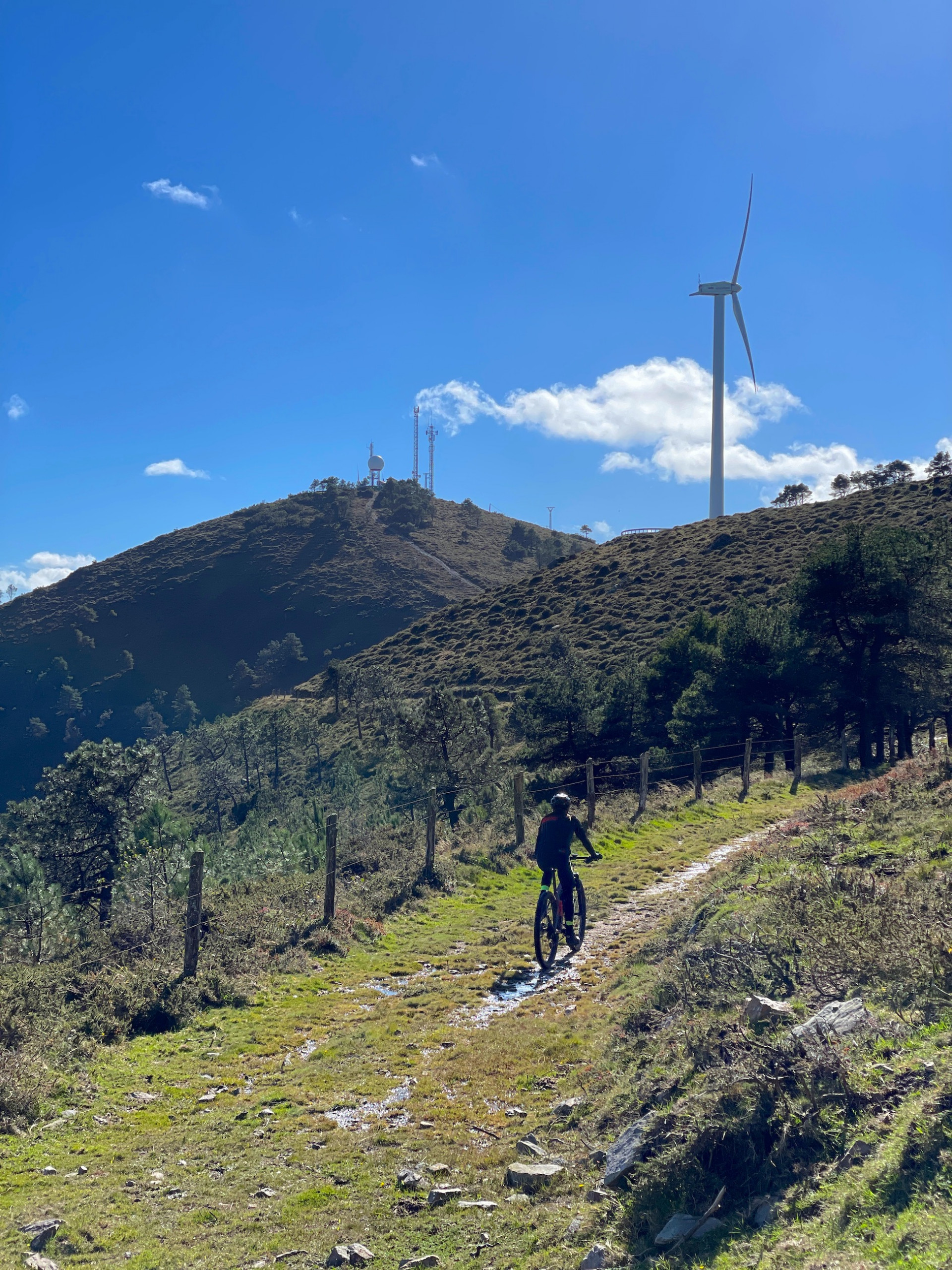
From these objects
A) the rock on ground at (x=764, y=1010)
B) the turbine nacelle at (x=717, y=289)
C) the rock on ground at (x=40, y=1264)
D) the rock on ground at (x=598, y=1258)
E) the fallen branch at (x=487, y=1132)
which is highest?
the turbine nacelle at (x=717, y=289)

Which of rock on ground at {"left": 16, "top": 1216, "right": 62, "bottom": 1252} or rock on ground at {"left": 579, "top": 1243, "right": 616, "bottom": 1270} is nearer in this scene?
rock on ground at {"left": 579, "top": 1243, "right": 616, "bottom": 1270}

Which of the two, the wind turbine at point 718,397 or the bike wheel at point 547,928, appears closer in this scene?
the bike wheel at point 547,928

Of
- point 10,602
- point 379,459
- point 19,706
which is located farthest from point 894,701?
point 379,459

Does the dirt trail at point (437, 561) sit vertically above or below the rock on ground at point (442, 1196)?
above

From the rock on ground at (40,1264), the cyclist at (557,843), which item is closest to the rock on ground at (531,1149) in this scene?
the rock on ground at (40,1264)

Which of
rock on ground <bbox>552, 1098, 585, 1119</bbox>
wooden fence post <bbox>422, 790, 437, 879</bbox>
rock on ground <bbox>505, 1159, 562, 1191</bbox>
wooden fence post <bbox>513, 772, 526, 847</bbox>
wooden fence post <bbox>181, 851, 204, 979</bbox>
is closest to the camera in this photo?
rock on ground <bbox>505, 1159, 562, 1191</bbox>

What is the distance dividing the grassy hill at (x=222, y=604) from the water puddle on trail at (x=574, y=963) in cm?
9559

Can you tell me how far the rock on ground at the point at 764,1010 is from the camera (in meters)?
5.48

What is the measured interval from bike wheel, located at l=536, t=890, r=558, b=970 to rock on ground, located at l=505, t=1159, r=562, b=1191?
15.4ft

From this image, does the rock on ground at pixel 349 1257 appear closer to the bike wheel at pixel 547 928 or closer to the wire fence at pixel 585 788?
the wire fence at pixel 585 788

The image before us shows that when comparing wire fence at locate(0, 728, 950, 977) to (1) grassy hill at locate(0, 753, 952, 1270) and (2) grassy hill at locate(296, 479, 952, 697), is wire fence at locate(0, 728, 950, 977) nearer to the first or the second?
(1) grassy hill at locate(0, 753, 952, 1270)

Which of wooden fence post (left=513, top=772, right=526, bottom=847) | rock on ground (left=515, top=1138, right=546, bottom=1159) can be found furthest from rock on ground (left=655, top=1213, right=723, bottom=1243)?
wooden fence post (left=513, top=772, right=526, bottom=847)

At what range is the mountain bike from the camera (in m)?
10.1

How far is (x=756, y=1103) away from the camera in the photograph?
4.57 meters
